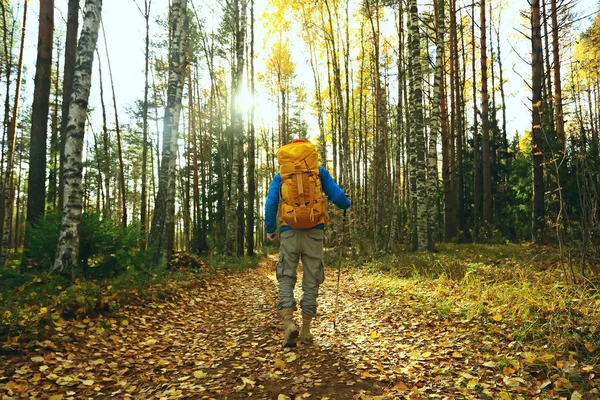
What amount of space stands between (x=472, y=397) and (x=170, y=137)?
31.5 ft

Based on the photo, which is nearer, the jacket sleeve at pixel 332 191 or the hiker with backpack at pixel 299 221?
the hiker with backpack at pixel 299 221

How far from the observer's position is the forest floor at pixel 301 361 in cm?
299

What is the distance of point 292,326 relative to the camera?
407cm

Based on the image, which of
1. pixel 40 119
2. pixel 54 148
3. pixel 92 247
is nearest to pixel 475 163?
pixel 92 247

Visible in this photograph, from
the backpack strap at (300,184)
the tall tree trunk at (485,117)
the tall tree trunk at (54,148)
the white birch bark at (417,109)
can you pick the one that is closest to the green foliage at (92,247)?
the backpack strap at (300,184)

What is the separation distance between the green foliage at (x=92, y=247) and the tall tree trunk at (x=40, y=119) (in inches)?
60.5

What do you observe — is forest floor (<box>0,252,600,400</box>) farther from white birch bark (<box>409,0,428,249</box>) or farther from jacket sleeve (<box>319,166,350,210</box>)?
white birch bark (<box>409,0,428,249</box>)

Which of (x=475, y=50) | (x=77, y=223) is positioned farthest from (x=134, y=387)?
(x=475, y=50)

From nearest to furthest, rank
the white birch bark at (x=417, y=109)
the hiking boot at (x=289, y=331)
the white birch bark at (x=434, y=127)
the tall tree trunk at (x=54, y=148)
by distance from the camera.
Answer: the hiking boot at (x=289, y=331) < the white birch bark at (x=417, y=109) < the white birch bark at (x=434, y=127) < the tall tree trunk at (x=54, y=148)

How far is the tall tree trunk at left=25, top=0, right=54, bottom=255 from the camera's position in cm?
841

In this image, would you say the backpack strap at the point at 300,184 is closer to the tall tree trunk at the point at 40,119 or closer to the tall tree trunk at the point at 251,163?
the tall tree trunk at the point at 40,119

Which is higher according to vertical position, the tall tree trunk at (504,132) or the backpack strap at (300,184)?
the tall tree trunk at (504,132)

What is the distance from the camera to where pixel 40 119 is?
28.9ft

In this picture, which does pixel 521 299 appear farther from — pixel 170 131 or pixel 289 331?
pixel 170 131
